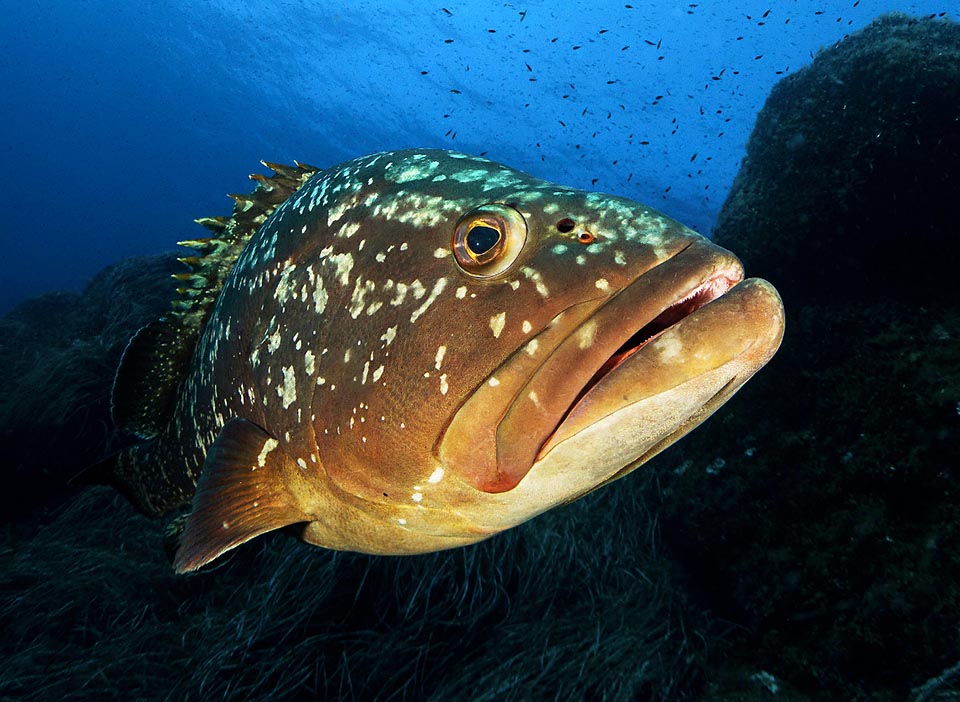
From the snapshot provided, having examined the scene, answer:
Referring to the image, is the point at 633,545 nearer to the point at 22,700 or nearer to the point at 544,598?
the point at 544,598

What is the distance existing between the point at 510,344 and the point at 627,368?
327 millimetres

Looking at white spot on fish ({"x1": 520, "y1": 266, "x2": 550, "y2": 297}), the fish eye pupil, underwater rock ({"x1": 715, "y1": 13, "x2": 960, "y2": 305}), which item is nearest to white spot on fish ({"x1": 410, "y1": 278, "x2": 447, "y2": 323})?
the fish eye pupil

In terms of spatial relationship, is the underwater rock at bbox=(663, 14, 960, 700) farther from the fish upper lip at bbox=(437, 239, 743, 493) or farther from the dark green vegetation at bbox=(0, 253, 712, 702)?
the fish upper lip at bbox=(437, 239, 743, 493)

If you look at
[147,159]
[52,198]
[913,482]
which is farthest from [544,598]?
[52,198]

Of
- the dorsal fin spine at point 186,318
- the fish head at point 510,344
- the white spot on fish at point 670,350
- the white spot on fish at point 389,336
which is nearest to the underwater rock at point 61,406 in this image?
the dorsal fin spine at point 186,318

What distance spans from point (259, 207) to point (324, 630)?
3605 mm

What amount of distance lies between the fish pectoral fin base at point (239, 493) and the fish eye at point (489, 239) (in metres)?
1.15

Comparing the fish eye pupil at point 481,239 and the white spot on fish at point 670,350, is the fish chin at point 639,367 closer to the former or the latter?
the white spot on fish at point 670,350

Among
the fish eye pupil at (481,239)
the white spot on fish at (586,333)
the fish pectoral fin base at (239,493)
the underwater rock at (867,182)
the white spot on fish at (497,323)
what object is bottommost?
the fish pectoral fin base at (239,493)

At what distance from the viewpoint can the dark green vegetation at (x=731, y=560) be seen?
3.41 m

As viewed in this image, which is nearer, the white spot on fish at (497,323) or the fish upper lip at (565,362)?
the fish upper lip at (565,362)

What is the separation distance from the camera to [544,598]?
4.73 meters

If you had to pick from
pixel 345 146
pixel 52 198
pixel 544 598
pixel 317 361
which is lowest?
pixel 52 198

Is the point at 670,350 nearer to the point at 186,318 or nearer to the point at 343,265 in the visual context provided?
the point at 343,265
